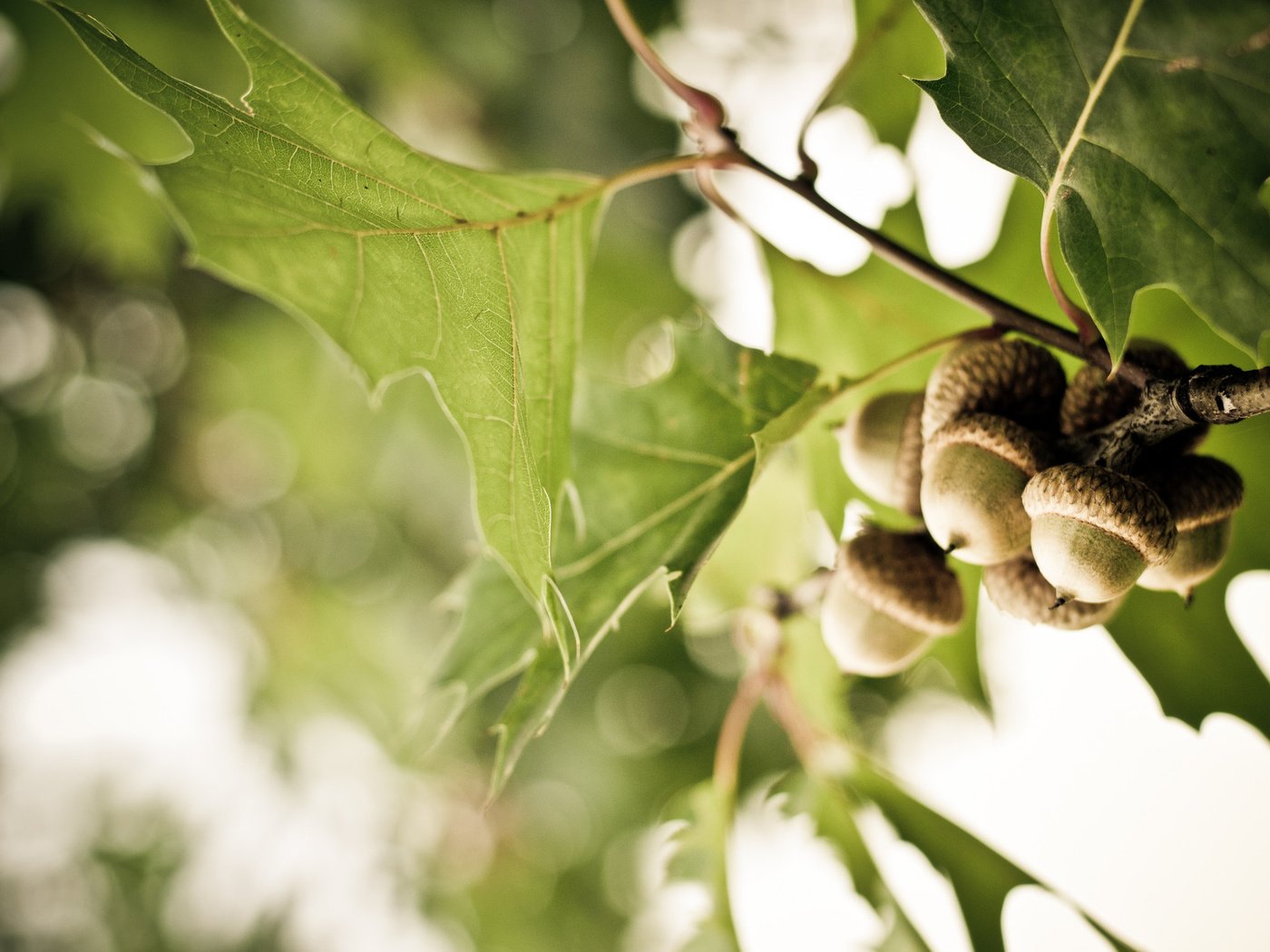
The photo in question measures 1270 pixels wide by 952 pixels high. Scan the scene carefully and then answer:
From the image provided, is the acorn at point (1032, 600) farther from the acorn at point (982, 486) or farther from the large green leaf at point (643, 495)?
the large green leaf at point (643, 495)

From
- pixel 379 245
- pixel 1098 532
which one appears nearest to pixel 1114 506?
pixel 1098 532

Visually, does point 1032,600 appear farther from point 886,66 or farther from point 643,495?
point 886,66

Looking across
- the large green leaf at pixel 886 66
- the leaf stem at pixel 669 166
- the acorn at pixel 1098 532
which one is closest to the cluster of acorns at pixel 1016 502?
the acorn at pixel 1098 532

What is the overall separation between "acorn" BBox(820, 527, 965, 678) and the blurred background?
265mm

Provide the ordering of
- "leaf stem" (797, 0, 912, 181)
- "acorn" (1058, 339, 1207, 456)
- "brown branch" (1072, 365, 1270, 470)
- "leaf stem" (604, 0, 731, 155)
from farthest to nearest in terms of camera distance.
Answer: "leaf stem" (797, 0, 912, 181)
"leaf stem" (604, 0, 731, 155)
"acorn" (1058, 339, 1207, 456)
"brown branch" (1072, 365, 1270, 470)

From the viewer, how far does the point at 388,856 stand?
2764mm

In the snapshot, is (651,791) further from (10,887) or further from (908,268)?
(10,887)

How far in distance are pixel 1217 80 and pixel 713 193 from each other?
361mm

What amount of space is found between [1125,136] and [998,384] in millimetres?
151

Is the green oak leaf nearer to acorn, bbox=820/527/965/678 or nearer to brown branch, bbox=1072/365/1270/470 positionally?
acorn, bbox=820/527/965/678

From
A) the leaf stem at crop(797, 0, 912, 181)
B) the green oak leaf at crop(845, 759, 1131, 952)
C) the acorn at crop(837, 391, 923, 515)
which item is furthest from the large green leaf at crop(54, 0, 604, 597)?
the green oak leaf at crop(845, 759, 1131, 952)

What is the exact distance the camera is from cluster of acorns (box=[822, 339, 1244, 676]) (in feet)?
1.55

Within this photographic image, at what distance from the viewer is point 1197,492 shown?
0.52m

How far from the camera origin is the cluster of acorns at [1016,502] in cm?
47
